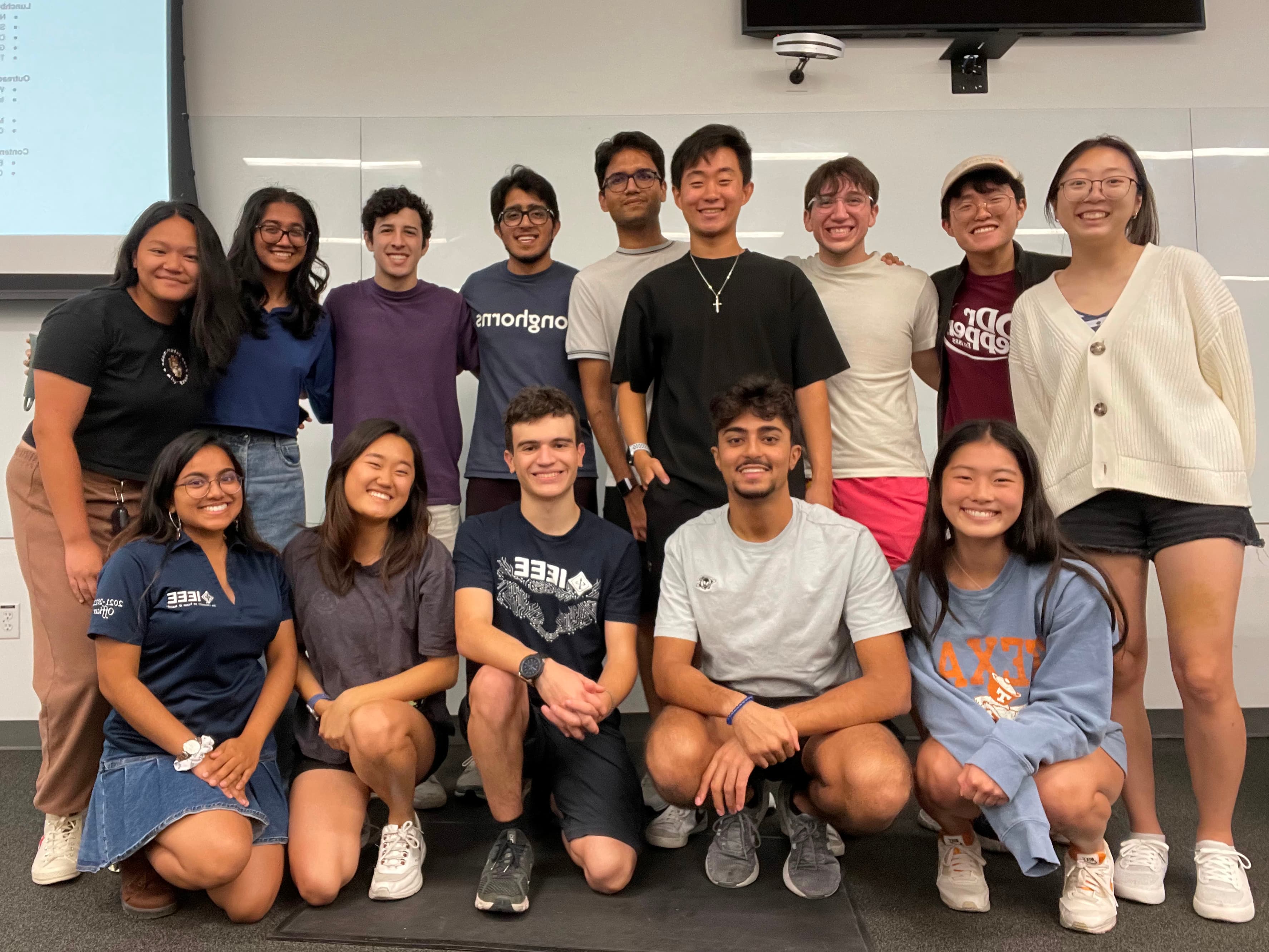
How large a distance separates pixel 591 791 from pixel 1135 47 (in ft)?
10.6

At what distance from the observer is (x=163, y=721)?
1.84 m

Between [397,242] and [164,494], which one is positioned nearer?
[164,494]

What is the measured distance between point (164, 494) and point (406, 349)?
0.78 metres

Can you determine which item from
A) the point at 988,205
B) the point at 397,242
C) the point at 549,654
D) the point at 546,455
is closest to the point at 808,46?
the point at 988,205

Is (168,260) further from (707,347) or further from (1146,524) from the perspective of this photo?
(1146,524)

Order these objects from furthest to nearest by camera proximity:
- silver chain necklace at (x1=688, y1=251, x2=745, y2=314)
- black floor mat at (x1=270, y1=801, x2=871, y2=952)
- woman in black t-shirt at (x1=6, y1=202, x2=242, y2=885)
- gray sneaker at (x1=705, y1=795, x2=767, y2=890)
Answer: silver chain necklace at (x1=688, y1=251, x2=745, y2=314)
woman in black t-shirt at (x1=6, y1=202, x2=242, y2=885)
gray sneaker at (x1=705, y1=795, x2=767, y2=890)
black floor mat at (x1=270, y1=801, x2=871, y2=952)

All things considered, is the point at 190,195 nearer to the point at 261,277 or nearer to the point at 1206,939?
the point at 261,277

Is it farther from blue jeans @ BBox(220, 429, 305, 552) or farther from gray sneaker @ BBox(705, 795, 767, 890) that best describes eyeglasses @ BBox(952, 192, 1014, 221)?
blue jeans @ BBox(220, 429, 305, 552)

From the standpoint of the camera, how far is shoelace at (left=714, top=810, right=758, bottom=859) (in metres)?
1.95

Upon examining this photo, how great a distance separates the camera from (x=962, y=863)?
1880 millimetres

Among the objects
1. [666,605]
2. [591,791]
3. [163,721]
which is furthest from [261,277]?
[591,791]

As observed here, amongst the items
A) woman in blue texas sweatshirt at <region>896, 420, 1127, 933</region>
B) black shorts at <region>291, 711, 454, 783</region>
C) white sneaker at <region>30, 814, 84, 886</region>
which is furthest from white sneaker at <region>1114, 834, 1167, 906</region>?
white sneaker at <region>30, 814, 84, 886</region>

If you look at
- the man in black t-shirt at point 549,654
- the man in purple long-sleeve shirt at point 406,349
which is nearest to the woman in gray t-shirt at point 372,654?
the man in black t-shirt at point 549,654

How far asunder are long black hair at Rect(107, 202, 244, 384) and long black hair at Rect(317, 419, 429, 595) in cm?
39
